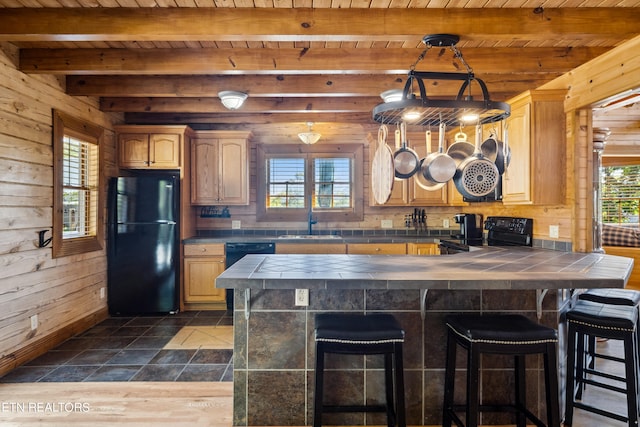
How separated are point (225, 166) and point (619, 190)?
6.89 metres

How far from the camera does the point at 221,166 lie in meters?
4.71

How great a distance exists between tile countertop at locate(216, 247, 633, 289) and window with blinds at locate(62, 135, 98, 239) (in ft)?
7.85

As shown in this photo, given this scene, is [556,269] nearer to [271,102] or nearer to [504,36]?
[504,36]

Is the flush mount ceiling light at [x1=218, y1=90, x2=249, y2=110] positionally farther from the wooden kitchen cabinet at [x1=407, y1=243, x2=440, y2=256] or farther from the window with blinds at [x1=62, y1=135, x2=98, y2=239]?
the wooden kitchen cabinet at [x1=407, y1=243, x2=440, y2=256]

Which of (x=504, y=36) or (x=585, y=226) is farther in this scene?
(x=585, y=226)

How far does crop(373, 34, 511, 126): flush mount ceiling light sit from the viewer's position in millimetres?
1845

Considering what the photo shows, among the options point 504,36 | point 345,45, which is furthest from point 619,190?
point 345,45

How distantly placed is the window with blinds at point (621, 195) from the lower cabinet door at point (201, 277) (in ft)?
21.9

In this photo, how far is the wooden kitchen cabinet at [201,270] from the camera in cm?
443

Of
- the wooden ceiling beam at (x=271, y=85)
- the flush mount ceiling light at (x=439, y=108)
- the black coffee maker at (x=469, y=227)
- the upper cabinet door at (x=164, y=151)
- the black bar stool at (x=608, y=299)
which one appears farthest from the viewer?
the upper cabinet door at (x=164, y=151)

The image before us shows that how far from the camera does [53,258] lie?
333 centimetres

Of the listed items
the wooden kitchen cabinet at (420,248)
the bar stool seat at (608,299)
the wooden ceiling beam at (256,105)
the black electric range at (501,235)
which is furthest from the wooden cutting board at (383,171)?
the wooden kitchen cabinet at (420,248)

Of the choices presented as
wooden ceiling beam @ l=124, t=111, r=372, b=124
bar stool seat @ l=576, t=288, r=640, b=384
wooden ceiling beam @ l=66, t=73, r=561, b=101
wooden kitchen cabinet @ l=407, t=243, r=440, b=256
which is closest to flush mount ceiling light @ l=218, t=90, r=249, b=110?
wooden ceiling beam @ l=66, t=73, r=561, b=101

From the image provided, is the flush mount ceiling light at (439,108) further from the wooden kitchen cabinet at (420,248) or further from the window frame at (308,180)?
the window frame at (308,180)
